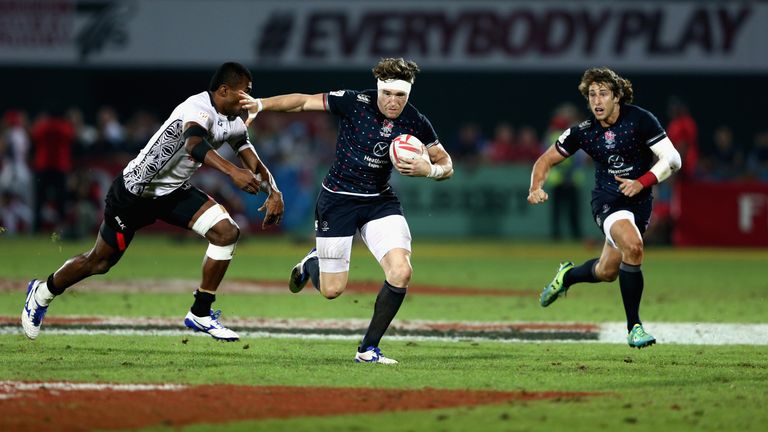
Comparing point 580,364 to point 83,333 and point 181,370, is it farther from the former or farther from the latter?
point 83,333

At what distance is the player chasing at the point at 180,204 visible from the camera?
10.1m

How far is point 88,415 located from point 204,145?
3185mm

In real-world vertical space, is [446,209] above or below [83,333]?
below

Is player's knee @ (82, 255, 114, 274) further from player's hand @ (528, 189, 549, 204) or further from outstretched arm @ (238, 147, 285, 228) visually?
player's hand @ (528, 189, 549, 204)

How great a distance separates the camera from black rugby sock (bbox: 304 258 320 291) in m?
10.3

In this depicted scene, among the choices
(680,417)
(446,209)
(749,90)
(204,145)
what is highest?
(204,145)

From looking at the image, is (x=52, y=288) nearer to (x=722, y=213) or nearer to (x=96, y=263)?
(x=96, y=263)

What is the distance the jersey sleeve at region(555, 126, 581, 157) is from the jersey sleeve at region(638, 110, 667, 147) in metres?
0.55

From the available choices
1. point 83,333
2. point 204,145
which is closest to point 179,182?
point 204,145

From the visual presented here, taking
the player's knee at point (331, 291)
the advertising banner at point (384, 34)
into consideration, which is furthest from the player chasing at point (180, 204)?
the advertising banner at point (384, 34)

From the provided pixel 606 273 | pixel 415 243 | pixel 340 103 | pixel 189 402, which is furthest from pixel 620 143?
pixel 415 243

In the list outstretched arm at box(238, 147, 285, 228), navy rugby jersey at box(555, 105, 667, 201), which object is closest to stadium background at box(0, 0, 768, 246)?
navy rugby jersey at box(555, 105, 667, 201)

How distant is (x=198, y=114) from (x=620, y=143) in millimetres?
3435

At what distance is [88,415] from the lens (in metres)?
7.00
